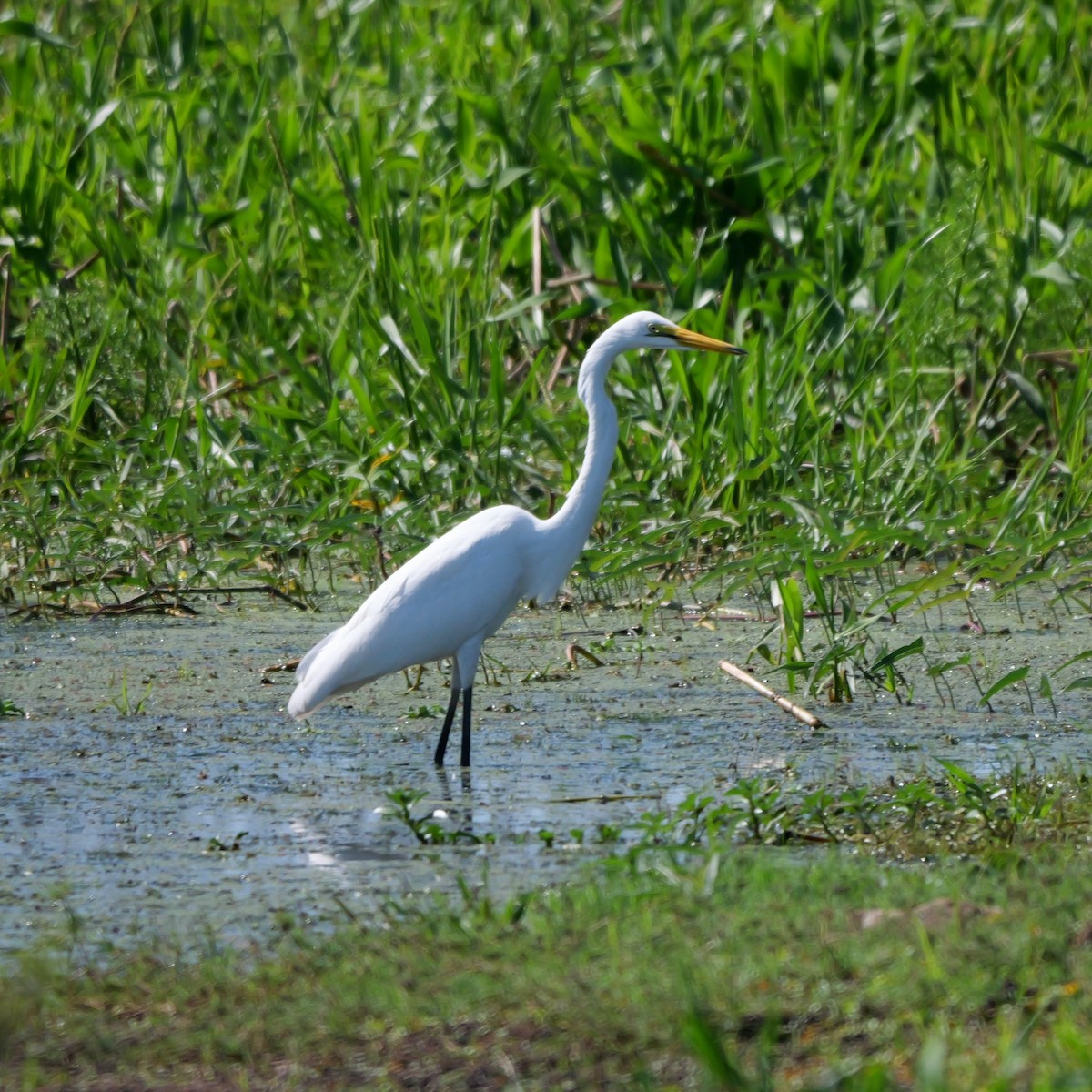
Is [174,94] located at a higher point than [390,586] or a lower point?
higher

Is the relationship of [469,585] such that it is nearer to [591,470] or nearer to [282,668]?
[591,470]

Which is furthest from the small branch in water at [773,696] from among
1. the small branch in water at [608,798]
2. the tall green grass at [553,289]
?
the small branch in water at [608,798]

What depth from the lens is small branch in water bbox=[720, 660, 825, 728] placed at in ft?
14.0

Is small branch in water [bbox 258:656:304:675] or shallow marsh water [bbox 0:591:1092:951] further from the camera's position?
small branch in water [bbox 258:656:304:675]

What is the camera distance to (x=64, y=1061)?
234 centimetres

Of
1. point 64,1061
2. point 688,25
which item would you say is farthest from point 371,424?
point 64,1061

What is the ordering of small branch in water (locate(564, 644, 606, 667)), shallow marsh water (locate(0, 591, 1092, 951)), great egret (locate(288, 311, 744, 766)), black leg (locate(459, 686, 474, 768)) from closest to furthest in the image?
1. shallow marsh water (locate(0, 591, 1092, 951))
2. black leg (locate(459, 686, 474, 768))
3. great egret (locate(288, 311, 744, 766))
4. small branch in water (locate(564, 644, 606, 667))

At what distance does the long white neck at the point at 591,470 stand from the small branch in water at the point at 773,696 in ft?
1.64

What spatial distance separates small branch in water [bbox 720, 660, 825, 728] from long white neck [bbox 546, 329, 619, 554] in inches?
19.7

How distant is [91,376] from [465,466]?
4.64 ft

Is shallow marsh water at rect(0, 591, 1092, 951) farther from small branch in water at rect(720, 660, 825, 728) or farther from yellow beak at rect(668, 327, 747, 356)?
yellow beak at rect(668, 327, 747, 356)

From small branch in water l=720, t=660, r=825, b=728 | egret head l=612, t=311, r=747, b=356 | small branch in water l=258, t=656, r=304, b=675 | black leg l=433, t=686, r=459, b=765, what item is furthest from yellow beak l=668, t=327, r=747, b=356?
small branch in water l=258, t=656, r=304, b=675

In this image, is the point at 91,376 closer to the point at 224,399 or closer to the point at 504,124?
the point at 224,399

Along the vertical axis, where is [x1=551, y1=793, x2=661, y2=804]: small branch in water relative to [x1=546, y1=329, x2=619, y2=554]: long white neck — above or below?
below
